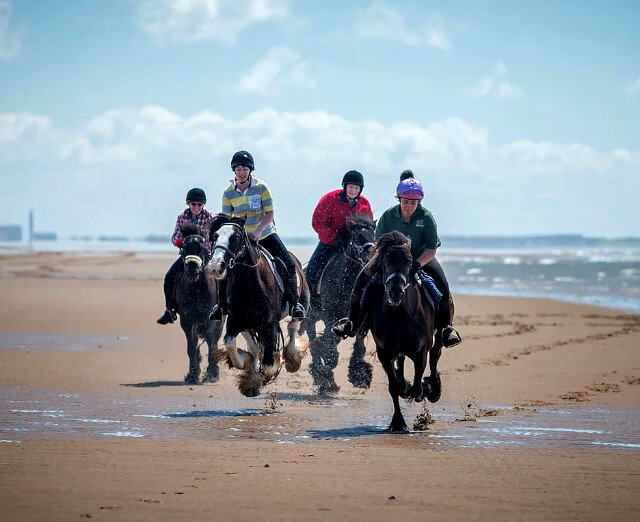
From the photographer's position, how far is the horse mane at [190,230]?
14.4m

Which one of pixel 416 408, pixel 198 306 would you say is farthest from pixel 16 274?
pixel 416 408

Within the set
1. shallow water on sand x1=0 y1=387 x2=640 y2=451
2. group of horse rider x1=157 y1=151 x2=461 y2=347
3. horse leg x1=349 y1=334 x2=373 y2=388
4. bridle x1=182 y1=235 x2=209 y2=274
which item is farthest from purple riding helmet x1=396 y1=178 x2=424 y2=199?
bridle x1=182 y1=235 x2=209 y2=274

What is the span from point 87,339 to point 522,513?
48.4ft

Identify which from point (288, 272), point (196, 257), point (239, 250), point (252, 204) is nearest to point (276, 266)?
point (288, 272)

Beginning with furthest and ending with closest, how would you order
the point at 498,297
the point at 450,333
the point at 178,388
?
the point at 498,297
the point at 178,388
the point at 450,333

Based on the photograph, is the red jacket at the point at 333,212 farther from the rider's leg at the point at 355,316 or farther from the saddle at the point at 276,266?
the rider's leg at the point at 355,316

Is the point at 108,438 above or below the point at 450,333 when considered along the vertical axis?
below

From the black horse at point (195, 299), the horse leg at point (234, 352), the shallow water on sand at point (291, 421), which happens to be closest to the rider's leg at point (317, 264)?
the black horse at point (195, 299)

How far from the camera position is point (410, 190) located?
10891 millimetres

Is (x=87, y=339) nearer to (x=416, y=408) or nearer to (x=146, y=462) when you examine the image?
(x=416, y=408)

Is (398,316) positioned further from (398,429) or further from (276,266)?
(276,266)

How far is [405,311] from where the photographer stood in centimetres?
1019

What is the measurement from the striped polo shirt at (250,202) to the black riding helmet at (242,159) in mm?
251

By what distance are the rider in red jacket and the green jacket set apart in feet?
10.8
